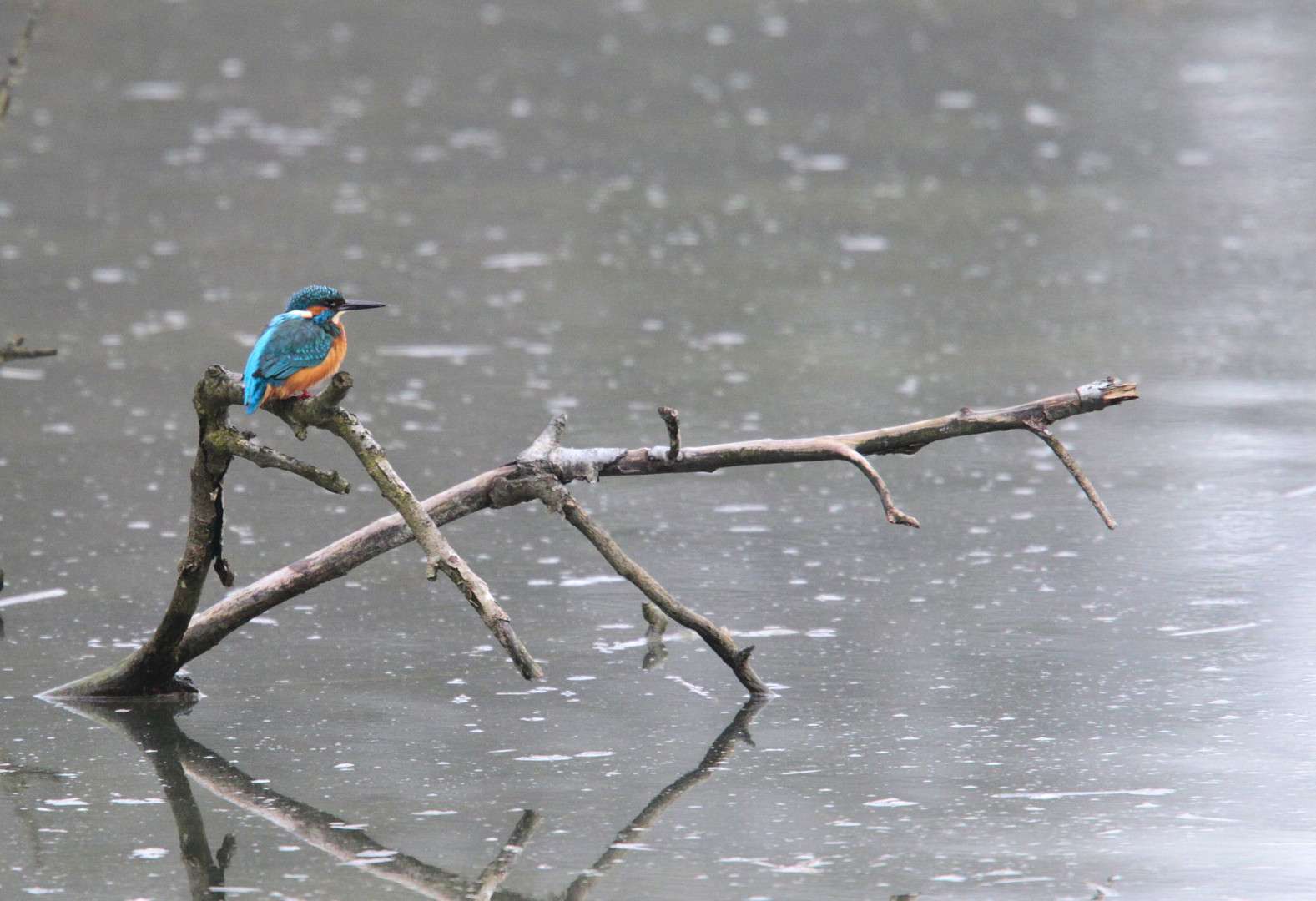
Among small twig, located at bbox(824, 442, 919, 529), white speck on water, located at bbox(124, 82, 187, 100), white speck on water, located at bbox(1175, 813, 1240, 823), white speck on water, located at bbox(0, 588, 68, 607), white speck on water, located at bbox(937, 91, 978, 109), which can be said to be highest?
small twig, located at bbox(824, 442, 919, 529)

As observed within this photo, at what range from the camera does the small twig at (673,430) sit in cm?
385

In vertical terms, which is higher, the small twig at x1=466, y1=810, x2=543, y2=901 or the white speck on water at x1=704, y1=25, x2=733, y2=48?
the small twig at x1=466, y1=810, x2=543, y2=901

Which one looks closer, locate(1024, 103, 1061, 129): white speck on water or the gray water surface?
the gray water surface

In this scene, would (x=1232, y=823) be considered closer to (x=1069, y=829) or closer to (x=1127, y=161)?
(x=1069, y=829)

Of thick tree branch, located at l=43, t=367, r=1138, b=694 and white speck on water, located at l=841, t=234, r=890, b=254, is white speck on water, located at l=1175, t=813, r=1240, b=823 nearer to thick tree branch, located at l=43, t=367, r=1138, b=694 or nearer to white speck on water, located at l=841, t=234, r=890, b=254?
thick tree branch, located at l=43, t=367, r=1138, b=694

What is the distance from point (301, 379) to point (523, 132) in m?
7.95

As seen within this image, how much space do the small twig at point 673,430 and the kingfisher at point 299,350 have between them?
2.17 ft

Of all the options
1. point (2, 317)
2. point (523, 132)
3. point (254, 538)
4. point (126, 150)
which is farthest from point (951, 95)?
point (254, 538)

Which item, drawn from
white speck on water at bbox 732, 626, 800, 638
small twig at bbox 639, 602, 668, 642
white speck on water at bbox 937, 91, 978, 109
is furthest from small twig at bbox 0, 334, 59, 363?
white speck on water at bbox 937, 91, 978, 109

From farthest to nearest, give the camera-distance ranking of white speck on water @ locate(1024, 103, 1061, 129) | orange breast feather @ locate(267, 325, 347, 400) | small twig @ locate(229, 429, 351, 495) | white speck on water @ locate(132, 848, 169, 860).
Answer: white speck on water @ locate(1024, 103, 1061, 129) → orange breast feather @ locate(267, 325, 347, 400) → small twig @ locate(229, 429, 351, 495) → white speck on water @ locate(132, 848, 169, 860)

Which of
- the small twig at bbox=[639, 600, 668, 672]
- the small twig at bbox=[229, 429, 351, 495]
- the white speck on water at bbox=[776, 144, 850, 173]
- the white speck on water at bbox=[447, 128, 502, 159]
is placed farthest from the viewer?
the white speck on water at bbox=[447, 128, 502, 159]

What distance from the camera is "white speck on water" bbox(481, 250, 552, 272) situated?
9.02 meters

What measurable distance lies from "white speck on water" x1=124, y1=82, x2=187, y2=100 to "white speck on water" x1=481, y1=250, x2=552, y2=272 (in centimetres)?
448

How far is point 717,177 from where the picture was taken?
10758 mm
